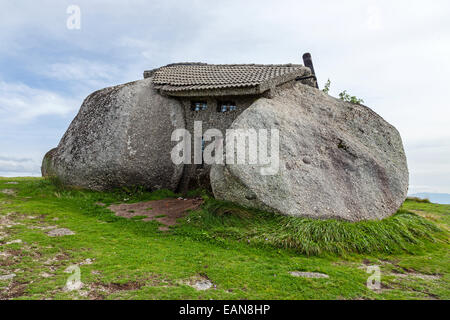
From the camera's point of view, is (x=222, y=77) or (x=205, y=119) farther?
(x=222, y=77)

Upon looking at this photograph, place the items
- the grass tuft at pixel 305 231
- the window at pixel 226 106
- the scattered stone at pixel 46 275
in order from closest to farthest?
1. the scattered stone at pixel 46 275
2. the grass tuft at pixel 305 231
3. the window at pixel 226 106

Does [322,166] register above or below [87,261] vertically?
above

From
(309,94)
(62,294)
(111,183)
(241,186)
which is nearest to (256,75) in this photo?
(309,94)

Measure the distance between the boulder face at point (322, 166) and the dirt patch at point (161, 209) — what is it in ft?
5.27

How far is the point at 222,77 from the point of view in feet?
42.1

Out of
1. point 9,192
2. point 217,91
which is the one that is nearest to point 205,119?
point 217,91

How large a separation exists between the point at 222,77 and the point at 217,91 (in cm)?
146

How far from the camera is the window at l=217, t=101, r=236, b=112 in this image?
1229 cm

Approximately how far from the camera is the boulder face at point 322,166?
28.5 ft

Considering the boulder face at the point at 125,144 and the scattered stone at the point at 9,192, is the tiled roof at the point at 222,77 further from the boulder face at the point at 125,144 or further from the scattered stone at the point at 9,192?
the scattered stone at the point at 9,192

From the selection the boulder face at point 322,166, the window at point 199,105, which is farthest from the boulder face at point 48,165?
the boulder face at point 322,166

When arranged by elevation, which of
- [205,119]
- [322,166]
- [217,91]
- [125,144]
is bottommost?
[322,166]

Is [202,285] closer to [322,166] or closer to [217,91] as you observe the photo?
[322,166]

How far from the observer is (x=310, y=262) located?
21.8 feet
